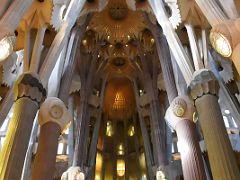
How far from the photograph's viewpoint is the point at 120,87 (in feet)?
70.6

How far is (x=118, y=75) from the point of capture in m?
20.5

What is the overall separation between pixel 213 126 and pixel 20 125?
454 centimetres

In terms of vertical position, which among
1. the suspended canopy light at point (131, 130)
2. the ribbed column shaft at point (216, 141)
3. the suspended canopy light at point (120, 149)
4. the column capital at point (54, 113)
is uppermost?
the suspended canopy light at point (131, 130)

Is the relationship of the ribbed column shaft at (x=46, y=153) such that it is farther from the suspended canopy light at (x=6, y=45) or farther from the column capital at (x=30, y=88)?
the suspended canopy light at (x=6, y=45)

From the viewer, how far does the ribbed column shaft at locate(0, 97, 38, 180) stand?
22.0ft

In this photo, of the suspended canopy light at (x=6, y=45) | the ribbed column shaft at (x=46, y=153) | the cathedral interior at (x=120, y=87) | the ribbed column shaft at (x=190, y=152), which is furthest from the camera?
the ribbed column shaft at (x=190, y=152)

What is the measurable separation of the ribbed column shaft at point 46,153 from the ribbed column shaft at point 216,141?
162 inches

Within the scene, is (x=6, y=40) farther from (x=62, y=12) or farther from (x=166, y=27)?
(x=166, y=27)

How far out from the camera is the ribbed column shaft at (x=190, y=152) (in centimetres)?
861

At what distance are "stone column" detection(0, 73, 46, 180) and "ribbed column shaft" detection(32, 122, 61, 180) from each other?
113cm

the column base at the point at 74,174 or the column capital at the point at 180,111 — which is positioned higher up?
the column capital at the point at 180,111

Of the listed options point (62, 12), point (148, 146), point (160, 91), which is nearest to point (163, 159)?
point (148, 146)

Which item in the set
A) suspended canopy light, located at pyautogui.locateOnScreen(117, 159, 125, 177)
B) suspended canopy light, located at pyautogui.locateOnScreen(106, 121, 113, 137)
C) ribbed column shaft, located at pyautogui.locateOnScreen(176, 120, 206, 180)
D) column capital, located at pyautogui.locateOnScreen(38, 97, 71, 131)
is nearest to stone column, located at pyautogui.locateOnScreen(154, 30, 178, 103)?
ribbed column shaft, located at pyautogui.locateOnScreen(176, 120, 206, 180)

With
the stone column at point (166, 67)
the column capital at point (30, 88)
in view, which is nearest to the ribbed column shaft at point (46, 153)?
the column capital at point (30, 88)
